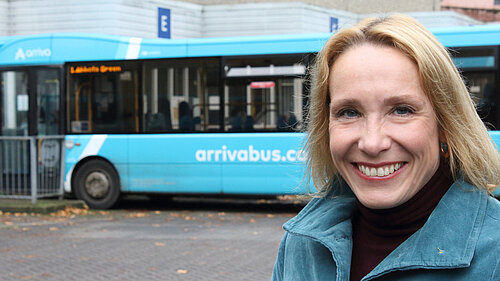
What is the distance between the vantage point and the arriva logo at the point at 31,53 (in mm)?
13180

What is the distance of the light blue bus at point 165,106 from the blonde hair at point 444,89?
33.0 ft

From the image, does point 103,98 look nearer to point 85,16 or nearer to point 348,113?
point 85,16

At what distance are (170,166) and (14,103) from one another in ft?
11.0

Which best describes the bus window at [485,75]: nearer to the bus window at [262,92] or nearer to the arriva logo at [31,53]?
the bus window at [262,92]

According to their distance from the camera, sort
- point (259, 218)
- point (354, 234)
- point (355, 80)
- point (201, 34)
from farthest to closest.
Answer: point (201, 34)
point (259, 218)
point (354, 234)
point (355, 80)

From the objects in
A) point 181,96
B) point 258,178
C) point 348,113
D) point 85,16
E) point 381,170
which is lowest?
point 258,178

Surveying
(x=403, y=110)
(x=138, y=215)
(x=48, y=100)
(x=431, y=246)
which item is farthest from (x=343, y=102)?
(x=48, y=100)

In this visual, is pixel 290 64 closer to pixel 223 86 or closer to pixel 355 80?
pixel 223 86

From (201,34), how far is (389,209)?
73.6ft

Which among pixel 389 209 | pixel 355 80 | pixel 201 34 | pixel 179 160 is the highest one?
pixel 201 34

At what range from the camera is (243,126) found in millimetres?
12375

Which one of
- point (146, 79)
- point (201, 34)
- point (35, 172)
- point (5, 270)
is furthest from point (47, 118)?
point (201, 34)

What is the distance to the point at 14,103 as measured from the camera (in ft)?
44.8

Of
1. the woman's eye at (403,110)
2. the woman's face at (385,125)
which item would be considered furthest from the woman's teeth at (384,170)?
the woman's eye at (403,110)
